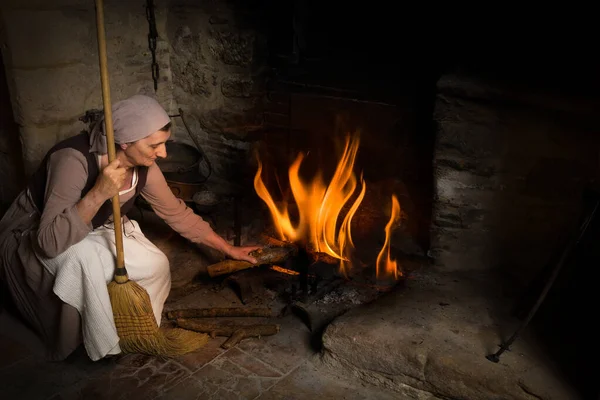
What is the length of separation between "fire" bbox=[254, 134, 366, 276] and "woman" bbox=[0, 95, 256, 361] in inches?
46.5

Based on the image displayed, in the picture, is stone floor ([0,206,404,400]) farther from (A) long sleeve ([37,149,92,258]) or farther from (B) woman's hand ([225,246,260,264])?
(A) long sleeve ([37,149,92,258])

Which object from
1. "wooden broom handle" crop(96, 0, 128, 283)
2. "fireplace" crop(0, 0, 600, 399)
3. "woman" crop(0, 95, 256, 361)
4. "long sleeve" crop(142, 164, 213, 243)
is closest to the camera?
"wooden broom handle" crop(96, 0, 128, 283)

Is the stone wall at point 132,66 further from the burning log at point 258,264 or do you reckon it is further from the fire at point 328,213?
the burning log at point 258,264

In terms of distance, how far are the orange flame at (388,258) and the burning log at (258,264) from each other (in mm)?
638

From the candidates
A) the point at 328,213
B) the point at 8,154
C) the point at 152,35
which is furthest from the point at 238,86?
the point at 8,154

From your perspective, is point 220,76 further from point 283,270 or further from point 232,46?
Answer: point 283,270

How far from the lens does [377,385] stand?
3.01 m

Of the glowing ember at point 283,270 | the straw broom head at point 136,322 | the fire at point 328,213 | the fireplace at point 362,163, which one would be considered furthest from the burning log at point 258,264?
the straw broom head at point 136,322

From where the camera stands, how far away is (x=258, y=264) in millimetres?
3664

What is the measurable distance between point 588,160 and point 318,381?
1876 millimetres

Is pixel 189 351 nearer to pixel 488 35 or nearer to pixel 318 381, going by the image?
pixel 318 381

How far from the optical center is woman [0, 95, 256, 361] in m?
2.77

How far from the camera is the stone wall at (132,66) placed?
3881 millimetres

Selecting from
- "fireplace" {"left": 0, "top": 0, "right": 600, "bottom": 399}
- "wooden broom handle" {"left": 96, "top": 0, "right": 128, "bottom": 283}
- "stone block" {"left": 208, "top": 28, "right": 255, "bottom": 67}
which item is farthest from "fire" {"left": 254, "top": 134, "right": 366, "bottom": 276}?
"wooden broom handle" {"left": 96, "top": 0, "right": 128, "bottom": 283}
